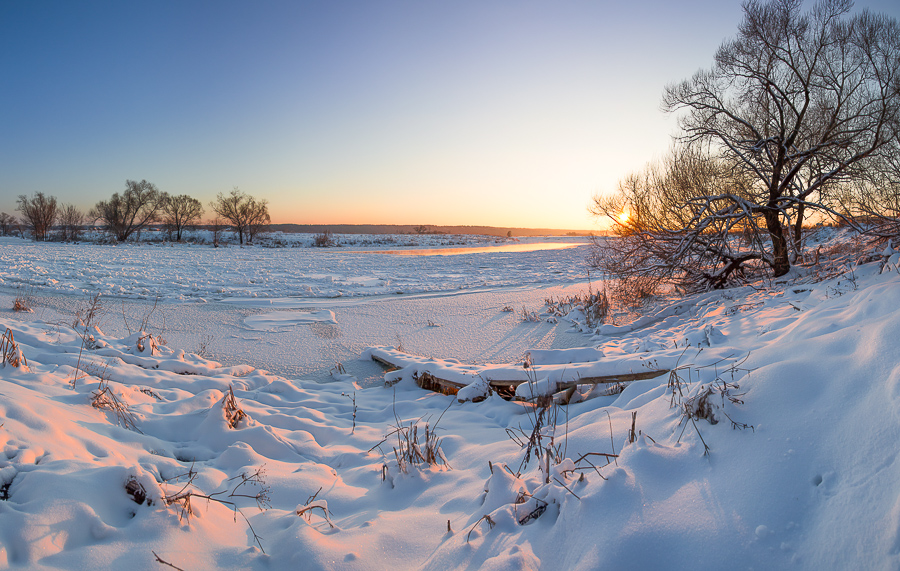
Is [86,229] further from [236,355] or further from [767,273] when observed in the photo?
[767,273]

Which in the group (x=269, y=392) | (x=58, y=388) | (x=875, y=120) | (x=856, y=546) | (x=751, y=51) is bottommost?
(x=269, y=392)

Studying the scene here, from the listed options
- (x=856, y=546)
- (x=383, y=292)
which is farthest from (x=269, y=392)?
(x=383, y=292)

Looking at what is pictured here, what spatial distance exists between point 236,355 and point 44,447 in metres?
3.86

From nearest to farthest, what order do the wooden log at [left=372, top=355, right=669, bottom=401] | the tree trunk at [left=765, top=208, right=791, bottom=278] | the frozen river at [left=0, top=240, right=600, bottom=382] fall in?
the wooden log at [left=372, top=355, right=669, bottom=401] < the frozen river at [left=0, top=240, right=600, bottom=382] < the tree trunk at [left=765, top=208, right=791, bottom=278]

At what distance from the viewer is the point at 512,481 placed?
207 centimetres

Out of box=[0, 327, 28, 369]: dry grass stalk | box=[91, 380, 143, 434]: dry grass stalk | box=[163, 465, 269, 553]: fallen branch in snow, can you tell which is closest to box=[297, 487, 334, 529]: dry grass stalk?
box=[163, 465, 269, 553]: fallen branch in snow

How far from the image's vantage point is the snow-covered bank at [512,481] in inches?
58.1

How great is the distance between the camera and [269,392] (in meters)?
4.40

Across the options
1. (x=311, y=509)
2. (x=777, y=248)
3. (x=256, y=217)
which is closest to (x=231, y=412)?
(x=311, y=509)

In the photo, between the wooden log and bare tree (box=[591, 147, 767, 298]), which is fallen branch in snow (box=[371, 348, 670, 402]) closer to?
the wooden log

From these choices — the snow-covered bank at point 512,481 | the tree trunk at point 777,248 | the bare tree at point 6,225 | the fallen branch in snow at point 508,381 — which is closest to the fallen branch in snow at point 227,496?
the snow-covered bank at point 512,481

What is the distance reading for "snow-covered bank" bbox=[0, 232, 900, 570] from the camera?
58.1 inches

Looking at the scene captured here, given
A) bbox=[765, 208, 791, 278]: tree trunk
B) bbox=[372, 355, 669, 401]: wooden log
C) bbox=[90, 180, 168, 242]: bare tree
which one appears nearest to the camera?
bbox=[372, 355, 669, 401]: wooden log

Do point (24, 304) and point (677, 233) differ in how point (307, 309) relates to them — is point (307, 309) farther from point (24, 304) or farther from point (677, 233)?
point (677, 233)
